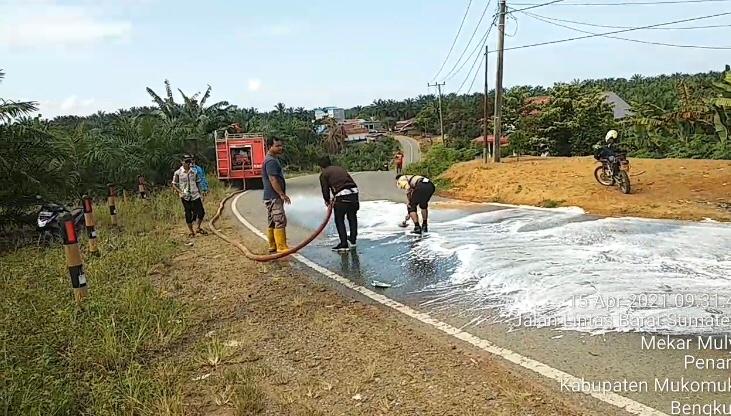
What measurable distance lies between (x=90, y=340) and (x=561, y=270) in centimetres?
502

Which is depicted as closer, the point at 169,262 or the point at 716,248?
the point at 716,248

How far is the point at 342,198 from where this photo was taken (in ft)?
31.4

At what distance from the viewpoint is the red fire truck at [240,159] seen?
2916 centimetres

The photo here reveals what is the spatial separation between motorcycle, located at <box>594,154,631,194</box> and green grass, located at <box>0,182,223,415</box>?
10.7 m

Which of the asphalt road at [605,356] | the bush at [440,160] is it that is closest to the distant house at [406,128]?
the bush at [440,160]

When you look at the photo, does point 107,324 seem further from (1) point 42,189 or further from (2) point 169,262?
(1) point 42,189

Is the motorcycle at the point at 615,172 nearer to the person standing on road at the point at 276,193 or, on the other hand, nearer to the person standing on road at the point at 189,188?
the person standing on road at the point at 276,193

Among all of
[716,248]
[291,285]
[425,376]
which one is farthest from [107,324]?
[716,248]

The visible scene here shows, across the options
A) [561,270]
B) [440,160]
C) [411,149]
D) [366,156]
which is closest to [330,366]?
[561,270]

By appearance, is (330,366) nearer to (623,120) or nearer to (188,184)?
(188,184)

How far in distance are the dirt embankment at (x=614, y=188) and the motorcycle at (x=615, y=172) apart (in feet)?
0.67

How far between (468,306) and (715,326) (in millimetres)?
2131

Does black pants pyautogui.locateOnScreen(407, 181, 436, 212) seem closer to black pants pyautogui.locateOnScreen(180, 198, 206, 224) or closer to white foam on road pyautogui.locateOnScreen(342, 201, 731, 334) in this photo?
white foam on road pyautogui.locateOnScreen(342, 201, 731, 334)

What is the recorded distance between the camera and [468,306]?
6078 millimetres
